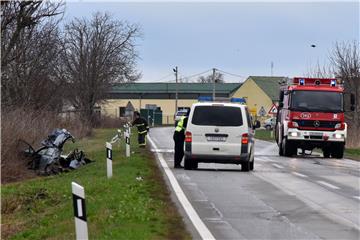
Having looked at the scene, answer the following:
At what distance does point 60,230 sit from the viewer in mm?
9555

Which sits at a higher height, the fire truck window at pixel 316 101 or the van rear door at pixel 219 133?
the fire truck window at pixel 316 101

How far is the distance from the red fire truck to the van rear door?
26.6ft

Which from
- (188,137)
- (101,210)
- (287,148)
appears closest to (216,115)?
(188,137)

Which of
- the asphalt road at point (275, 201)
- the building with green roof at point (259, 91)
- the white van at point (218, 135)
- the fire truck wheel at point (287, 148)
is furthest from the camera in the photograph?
the building with green roof at point (259, 91)

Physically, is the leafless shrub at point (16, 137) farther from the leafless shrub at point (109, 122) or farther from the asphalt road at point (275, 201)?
the leafless shrub at point (109, 122)

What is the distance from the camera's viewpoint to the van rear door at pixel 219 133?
64.8ft

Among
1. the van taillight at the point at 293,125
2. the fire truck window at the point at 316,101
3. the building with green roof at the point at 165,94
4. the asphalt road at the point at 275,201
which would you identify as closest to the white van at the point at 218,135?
the asphalt road at the point at 275,201

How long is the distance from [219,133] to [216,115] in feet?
1.93

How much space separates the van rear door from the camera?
19.8 metres

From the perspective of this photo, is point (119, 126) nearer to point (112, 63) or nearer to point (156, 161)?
point (112, 63)

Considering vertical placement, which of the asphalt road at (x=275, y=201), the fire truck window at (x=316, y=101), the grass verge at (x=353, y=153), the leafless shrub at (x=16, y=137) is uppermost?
the fire truck window at (x=316, y=101)

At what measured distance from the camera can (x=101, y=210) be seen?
11.0 m

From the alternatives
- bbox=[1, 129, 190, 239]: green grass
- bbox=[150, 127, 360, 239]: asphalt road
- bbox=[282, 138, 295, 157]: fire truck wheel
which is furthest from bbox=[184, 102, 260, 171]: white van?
bbox=[282, 138, 295, 157]: fire truck wheel

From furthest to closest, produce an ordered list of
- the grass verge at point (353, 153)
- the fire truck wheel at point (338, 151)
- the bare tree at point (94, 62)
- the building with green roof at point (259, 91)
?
the building with green roof at point (259, 91), the bare tree at point (94, 62), the grass verge at point (353, 153), the fire truck wheel at point (338, 151)
